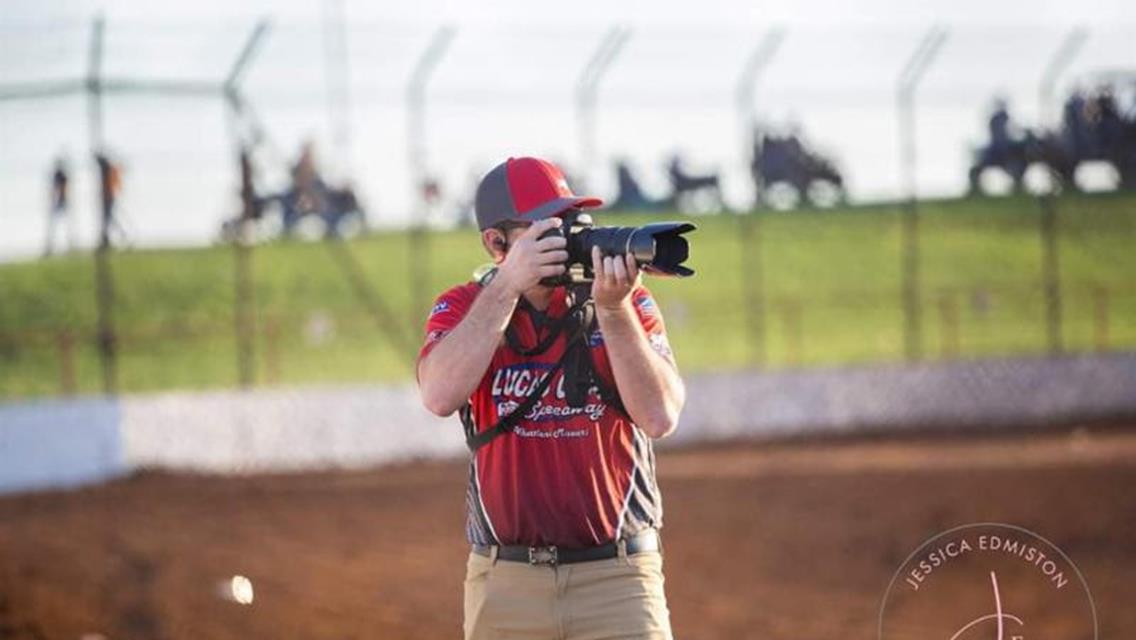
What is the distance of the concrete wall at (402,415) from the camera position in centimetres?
1750

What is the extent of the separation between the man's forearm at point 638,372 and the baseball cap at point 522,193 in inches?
13.4

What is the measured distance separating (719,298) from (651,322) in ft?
108

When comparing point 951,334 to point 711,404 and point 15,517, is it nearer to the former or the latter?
point 711,404

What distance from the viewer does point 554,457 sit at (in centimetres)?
505

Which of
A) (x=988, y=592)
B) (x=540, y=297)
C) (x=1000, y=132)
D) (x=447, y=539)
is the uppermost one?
(x=1000, y=132)

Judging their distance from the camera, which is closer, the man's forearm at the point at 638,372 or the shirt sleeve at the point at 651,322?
the man's forearm at the point at 638,372

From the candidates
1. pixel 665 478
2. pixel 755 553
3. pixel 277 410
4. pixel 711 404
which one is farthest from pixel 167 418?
pixel 755 553

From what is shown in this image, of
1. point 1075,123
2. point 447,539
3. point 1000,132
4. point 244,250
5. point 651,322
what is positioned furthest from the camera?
point 1000,132

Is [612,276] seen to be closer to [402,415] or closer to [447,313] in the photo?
[447,313]

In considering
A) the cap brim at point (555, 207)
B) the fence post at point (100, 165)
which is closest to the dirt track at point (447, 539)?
the fence post at point (100, 165)

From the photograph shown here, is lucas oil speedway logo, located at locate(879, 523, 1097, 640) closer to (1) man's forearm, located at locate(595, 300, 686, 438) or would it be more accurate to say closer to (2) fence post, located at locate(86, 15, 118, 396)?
(1) man's forearm, located at locate(595, 300, 686, 438)

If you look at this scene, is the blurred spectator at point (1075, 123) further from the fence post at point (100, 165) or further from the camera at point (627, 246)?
the camera at point (627, 246)

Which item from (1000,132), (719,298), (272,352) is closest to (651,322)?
(1000,132)

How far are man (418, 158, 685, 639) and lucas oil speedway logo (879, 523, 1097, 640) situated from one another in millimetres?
4350
